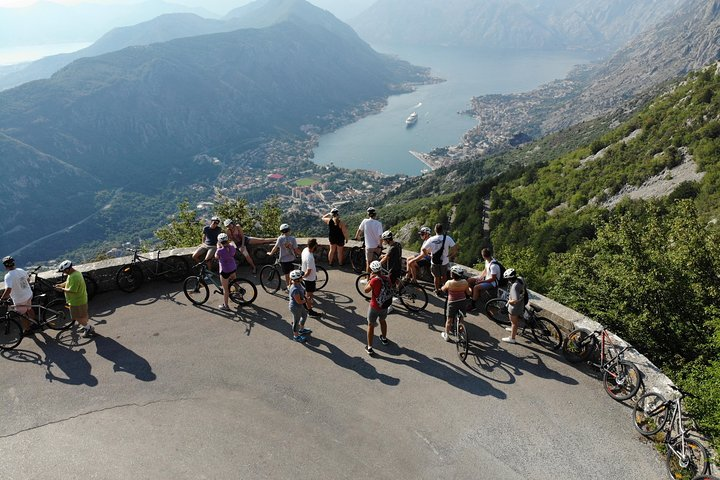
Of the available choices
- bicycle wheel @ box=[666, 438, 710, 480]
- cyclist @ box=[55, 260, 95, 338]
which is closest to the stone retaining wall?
bicycle wheel @ box=[666, 438, 710, 480]

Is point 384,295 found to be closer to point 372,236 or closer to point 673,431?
point 372,236

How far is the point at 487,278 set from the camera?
33.7 feet

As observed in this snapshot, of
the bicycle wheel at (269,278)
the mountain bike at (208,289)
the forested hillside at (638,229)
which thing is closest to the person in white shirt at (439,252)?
the forested hillside at (638,229)

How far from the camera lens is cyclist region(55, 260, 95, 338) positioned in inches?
380

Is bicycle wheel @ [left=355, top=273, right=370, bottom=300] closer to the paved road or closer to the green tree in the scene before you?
the paved road

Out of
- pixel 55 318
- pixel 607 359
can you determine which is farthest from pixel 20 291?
Result: pixel 607 359

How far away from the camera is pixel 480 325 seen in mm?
10219

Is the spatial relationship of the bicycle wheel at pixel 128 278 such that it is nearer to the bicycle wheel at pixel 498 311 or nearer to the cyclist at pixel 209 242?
the cyclist at pixel 209 242

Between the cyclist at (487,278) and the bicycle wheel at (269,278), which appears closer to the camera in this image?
the cyclist at (487,278)

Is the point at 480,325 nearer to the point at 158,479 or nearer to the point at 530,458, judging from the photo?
the point at 530,458

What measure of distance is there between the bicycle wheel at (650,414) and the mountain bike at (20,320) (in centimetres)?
1131

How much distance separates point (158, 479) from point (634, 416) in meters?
7.49

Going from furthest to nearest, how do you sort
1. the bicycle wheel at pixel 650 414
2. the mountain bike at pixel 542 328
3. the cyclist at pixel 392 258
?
the cyclist at pixel 392 258, the mountain bike at pixel 542 328, the bicycle wheel at pixel 650 414

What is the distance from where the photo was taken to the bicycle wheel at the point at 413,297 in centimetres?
1088
